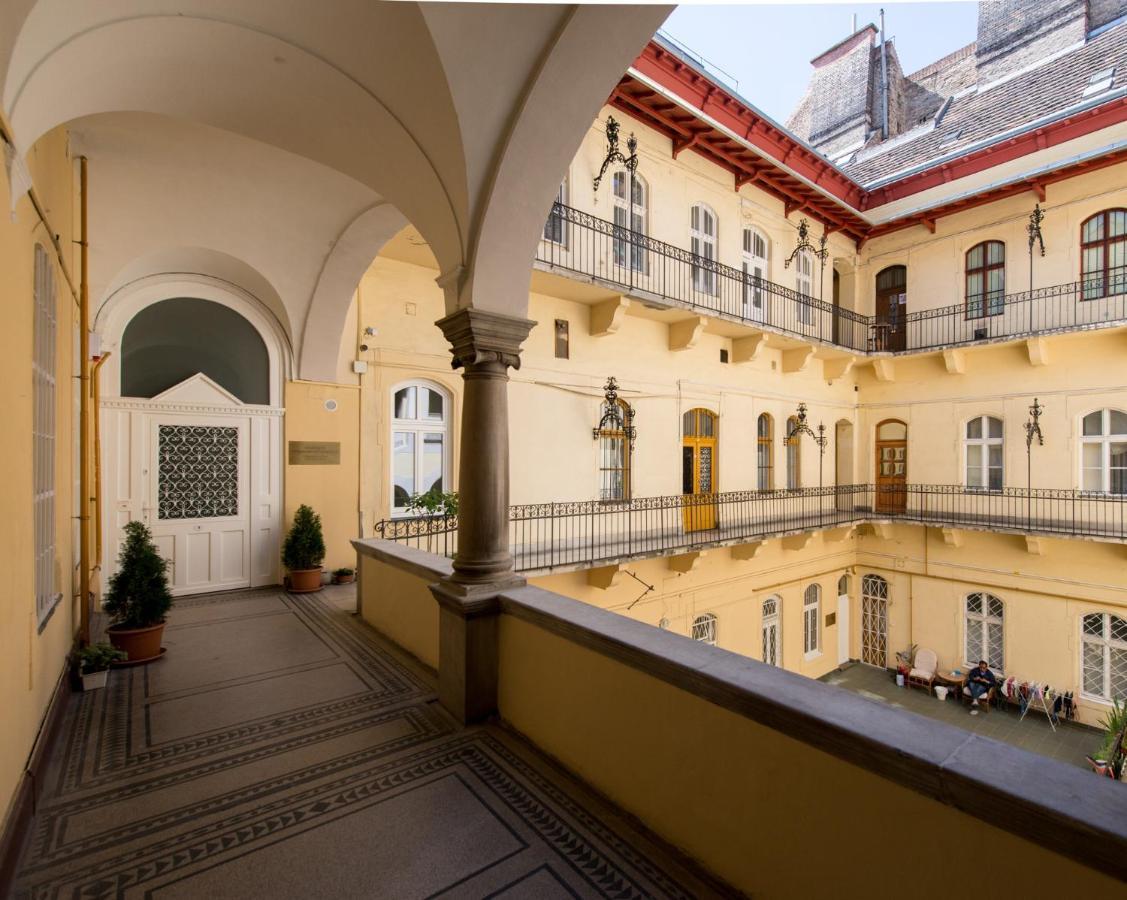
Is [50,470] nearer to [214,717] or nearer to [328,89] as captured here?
[214,717]

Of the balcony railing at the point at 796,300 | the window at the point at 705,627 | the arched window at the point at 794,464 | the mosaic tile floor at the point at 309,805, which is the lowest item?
the window at the point at 705,627

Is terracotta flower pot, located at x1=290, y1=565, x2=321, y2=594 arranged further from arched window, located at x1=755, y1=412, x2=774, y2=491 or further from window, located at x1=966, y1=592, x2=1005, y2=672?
window, located at x1=966, y1=592, x2=1005, y2=672

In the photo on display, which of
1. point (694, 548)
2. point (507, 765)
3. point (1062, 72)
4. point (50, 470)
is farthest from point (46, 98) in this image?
point (1062, 72)

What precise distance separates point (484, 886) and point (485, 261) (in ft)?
11.9

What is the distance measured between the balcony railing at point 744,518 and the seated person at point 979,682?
307 cm

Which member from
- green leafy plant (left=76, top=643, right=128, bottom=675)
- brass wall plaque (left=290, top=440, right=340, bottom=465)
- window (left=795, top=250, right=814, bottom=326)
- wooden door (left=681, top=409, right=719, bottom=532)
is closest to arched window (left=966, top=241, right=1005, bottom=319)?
window (left=795, top=250, right=814, bottom=326)

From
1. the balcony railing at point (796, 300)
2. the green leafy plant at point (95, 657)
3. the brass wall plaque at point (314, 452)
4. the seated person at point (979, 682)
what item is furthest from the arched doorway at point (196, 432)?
the seated person at point (979, 682)

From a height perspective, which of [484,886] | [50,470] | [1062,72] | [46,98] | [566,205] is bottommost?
[484,886]

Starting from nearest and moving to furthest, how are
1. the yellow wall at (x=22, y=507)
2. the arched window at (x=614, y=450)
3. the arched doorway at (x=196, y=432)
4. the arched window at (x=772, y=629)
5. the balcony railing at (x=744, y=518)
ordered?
the yellow wall at (x=22, y=507) < the arched doorway at (x=196, y=432) < the balcony railing at (x=744, y=518) < the arched window at (x=614, y=450) < the arched window at (x=772, y=629)

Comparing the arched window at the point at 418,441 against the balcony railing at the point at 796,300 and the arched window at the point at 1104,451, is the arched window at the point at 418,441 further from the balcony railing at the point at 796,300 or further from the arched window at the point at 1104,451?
the arched window at the point at 1104,451

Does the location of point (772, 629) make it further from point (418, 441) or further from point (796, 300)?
point (418, 441)

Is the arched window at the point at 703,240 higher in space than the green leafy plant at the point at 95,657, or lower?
higher

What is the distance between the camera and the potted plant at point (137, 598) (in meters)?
4.96

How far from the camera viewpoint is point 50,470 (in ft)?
13.8
